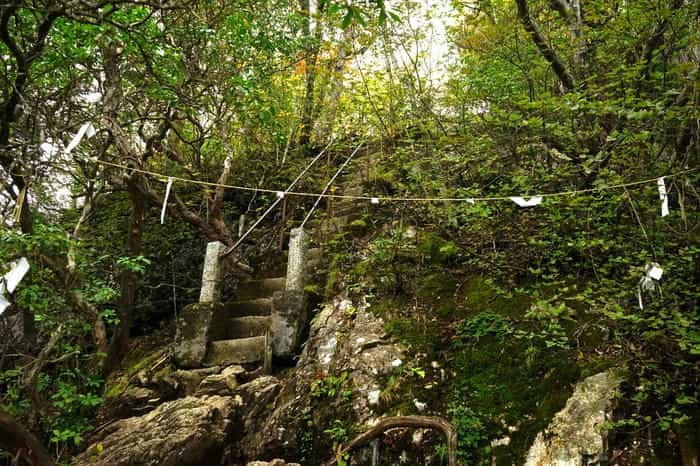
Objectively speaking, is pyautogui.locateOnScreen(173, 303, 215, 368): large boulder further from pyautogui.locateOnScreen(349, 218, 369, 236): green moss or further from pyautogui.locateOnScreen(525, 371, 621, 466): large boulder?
pyautogui.locateOnScreen(525, 371, 621, 466): large boulder

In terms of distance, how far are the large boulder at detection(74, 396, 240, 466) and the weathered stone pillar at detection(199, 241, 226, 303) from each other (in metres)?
1.60

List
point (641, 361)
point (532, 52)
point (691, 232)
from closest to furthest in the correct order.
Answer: point (641, 361), point (691, 232), point (532, 52)

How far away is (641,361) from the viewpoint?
2947 millimetres

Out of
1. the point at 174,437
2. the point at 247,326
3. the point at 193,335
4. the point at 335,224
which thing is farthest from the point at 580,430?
the point at 335,224

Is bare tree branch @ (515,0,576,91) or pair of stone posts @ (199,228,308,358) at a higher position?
bare tree branch @ (515,0,576,91)

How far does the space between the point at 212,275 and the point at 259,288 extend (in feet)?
2.56

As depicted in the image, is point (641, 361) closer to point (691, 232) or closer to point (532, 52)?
point (691, 232)

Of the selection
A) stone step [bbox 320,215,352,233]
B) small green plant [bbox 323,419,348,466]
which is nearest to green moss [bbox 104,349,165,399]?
stone step [bbox 320,215,352,233]

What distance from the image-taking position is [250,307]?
5812 millimetres

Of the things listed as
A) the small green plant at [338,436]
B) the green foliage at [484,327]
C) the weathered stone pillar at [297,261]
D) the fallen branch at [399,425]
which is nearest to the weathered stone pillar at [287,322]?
the weathered stone pillar at [297,261]

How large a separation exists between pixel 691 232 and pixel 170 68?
201 inches

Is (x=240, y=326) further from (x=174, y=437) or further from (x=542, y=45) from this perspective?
(x=542, y=45)

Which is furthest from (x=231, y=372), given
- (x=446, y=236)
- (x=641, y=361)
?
(x=641, y=361)

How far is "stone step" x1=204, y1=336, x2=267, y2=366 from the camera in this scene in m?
5.01
